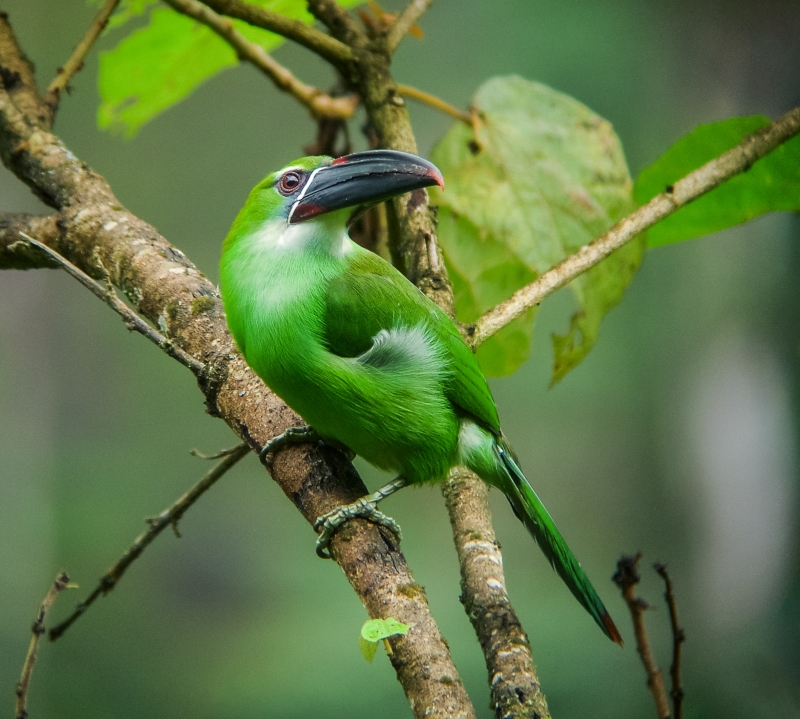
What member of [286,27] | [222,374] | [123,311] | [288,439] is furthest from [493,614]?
[286,27]

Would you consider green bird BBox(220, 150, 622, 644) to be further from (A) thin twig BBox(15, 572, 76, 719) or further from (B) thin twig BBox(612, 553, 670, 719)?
(A) thin twig BBox(15, 572, 76, 719)

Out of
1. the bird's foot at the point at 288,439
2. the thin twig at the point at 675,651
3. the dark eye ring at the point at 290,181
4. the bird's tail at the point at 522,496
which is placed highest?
the dark eye ring at the point at 290,181

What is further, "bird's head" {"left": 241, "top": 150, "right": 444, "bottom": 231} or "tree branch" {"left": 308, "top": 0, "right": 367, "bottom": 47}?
"tree branch" {"left": 308, "top": 0, "right": 367, "bottom": 47}

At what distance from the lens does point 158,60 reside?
8.89ft

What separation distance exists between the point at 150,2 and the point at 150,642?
3.75 meters

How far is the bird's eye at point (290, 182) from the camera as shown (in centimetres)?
201

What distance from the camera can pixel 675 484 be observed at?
551cm

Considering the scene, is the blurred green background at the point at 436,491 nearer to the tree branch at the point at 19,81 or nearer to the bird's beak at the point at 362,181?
the tree branch at the point at 19,81

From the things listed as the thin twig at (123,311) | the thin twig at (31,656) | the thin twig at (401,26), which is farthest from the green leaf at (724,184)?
the thin twig at (31,656)

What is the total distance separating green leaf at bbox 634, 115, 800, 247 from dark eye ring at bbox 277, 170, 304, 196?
1020 millimetres

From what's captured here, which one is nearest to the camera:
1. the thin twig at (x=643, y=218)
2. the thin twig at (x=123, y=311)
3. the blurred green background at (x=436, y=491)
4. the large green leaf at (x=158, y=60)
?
the thin twig at (x=123, y=311)

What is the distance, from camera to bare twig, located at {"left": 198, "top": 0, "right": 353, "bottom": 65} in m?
2.19

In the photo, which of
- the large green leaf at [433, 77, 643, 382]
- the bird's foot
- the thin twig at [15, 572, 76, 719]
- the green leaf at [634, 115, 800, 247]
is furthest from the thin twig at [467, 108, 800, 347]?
the thin twig at [15, 572, 76, 719]

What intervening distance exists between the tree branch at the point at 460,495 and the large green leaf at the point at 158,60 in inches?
16.8
